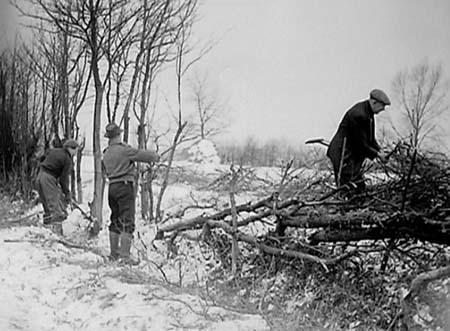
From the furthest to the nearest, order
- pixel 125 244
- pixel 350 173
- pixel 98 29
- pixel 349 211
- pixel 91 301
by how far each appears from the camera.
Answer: pixel 98 29 < pixel 125 244 < pixel 350 173 < pixel 349 211 < pixel 91 301

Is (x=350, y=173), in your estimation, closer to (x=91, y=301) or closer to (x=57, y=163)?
(x=91, y=301)

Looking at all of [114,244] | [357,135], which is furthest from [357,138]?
[114,244]

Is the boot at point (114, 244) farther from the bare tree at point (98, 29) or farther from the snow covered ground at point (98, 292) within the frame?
the bare tree at point (98, 29)

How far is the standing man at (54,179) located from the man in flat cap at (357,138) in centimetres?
133

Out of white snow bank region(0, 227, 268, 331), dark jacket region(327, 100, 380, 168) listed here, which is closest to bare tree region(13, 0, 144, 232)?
white snow bank region(0, 227, 268, 331)

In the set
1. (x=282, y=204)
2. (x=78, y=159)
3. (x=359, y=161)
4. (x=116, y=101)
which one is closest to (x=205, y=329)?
(x=282, y=204)

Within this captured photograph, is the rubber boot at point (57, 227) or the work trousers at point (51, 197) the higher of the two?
the work trousers at point (51, 197)

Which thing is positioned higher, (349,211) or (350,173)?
(350,173)

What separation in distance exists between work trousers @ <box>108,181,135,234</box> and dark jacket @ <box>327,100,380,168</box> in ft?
2.49

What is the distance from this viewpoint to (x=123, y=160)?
2.02 m

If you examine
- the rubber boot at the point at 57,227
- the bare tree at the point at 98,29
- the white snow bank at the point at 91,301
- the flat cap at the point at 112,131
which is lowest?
the white snow bank at the point at 91,301

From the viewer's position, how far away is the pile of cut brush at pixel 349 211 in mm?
1491

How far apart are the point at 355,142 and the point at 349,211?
0.80 ft

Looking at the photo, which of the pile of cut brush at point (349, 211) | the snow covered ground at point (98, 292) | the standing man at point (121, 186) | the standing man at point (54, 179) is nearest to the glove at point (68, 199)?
the standing man at point (54, 179)
